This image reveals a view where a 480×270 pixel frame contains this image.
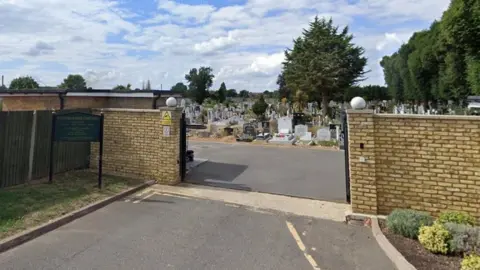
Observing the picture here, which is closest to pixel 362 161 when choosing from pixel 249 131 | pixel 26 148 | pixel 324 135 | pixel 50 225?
pixel 50 225

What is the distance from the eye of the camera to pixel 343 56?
3412 cm

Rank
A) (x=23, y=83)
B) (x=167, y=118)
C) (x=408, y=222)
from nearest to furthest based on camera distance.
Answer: (x=408, y=222)
(x=167, y=118)
(x=23, y=83)

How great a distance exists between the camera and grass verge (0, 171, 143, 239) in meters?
5.22

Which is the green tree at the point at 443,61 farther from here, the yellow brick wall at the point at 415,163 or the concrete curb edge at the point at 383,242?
the concrete curb edge at the point at 383,242

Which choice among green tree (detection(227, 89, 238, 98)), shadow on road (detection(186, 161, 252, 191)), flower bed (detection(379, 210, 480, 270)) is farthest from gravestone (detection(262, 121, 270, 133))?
green tree (detection(227, 89, 238, 98))

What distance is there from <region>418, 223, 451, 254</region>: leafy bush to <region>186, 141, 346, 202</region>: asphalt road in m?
2.77

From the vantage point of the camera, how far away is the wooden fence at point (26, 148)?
7.02 m

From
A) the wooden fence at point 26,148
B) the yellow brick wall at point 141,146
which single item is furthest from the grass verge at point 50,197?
the yellow brick wall at point 141,146

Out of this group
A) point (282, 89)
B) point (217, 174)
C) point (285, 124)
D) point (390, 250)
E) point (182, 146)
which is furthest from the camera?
point (282, 89)

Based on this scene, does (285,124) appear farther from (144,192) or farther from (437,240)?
(437,240)

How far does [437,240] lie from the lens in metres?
4.23

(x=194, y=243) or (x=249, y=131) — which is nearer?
(x=194, y=243)

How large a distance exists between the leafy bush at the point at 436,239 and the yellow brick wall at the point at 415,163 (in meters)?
1.27

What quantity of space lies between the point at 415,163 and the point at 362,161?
3.08 ft
